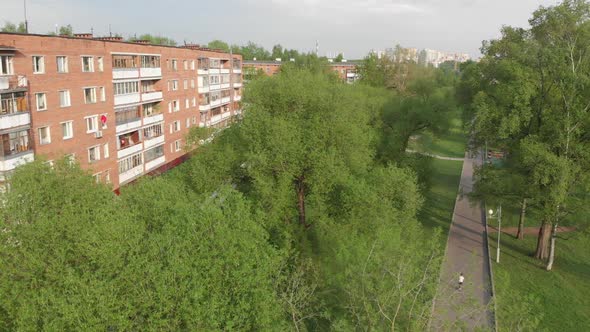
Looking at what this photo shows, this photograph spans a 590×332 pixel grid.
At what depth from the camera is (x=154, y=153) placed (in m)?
43.2

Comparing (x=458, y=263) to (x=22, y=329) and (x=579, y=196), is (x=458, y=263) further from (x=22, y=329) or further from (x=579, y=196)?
(x=22, y=329)

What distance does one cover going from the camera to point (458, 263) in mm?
26078

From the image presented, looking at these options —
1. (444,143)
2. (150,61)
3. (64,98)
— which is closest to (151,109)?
(150,61)

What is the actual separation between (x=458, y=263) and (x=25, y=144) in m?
24.7

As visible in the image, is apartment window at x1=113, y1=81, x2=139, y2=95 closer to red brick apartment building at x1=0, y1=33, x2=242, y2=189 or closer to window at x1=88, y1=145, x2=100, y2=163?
red brick apartment building at x1=0, y1=33, x2=242, y2=189

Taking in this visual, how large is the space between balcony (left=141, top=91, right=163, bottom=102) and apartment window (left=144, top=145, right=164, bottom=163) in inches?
175

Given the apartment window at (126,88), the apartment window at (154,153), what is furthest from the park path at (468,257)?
the apartment window at (126,88)

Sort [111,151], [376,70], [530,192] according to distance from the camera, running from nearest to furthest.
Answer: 1. [530,192]
2. [111,151]
3. [376,70]

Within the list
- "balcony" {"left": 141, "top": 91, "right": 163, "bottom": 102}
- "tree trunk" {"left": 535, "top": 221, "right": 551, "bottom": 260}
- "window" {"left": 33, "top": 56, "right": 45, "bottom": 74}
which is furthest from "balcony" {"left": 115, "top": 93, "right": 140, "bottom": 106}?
"tree trunk" {"left": 535, "top": 221, "right": 551, "bottom": 260}

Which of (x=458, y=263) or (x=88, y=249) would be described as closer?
(x=88, y=249)

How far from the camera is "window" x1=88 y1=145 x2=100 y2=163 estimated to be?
1305 inches

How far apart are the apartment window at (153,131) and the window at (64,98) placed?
10814 mm

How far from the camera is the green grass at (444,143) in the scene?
3873cm

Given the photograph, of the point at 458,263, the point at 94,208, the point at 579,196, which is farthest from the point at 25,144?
the point at 579,196
